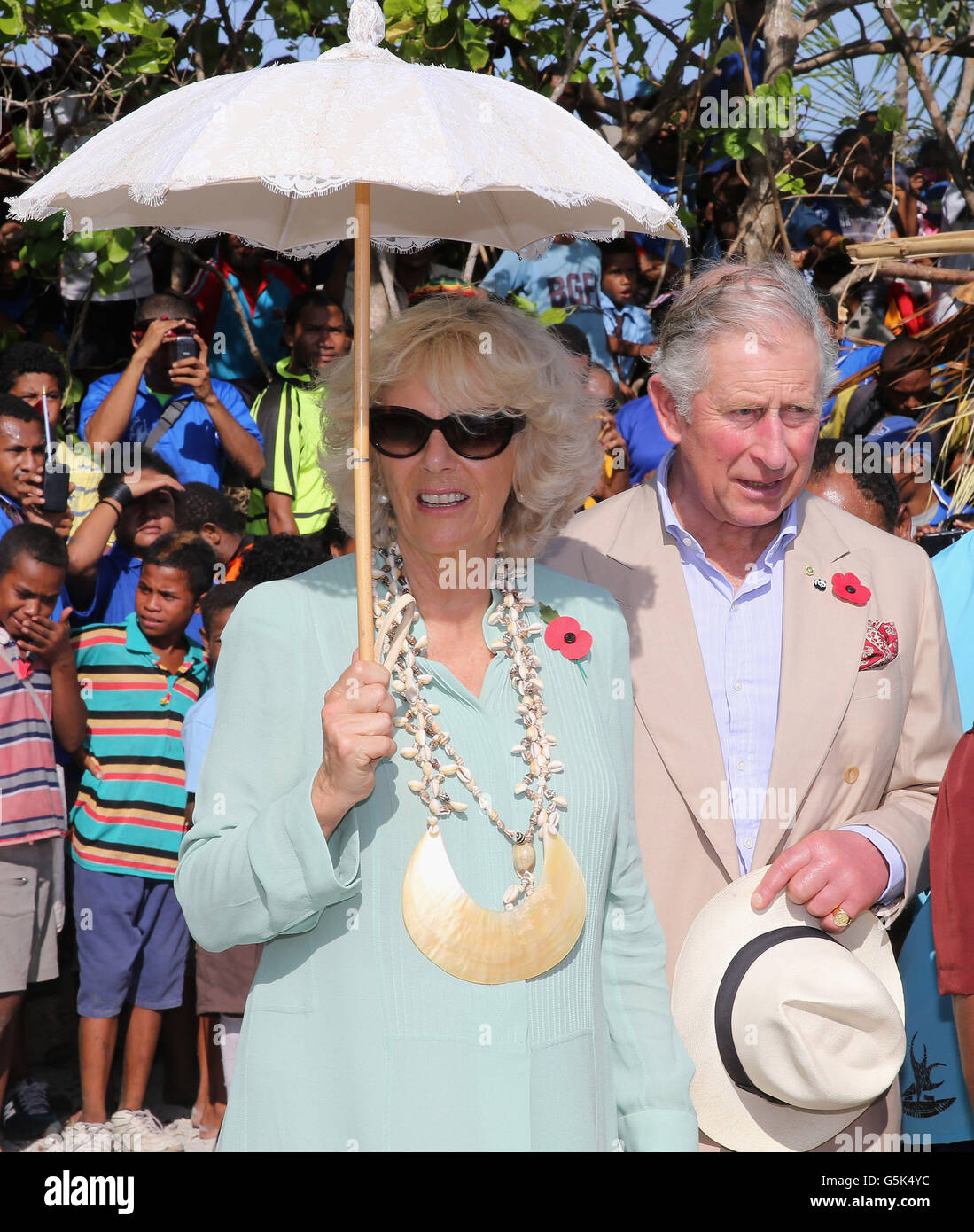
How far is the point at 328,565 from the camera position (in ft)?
7.87

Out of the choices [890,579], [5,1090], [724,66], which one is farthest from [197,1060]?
[724,66]

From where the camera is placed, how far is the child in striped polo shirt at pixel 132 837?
4.96m

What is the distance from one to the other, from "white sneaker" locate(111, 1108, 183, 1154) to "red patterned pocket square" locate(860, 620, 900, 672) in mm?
3075

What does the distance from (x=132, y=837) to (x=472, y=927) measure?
10.4 feet

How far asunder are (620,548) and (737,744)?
0.53m

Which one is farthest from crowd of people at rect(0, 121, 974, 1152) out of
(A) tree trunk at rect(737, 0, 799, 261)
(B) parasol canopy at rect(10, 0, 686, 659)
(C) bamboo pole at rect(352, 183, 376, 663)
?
(A) tree trunk at rect(737, 0, 799, 261)

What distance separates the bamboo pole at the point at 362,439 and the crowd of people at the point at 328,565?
0.40 feet

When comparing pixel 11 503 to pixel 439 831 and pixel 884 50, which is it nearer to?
pixel 439 831

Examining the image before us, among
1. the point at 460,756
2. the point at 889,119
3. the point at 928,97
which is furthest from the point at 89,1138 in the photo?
the point at 928,97

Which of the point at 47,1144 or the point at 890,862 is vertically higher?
the point at 890,862

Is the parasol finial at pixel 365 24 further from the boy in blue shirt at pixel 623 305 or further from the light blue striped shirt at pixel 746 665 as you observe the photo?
the boy in blue shirt at pixel 623 305

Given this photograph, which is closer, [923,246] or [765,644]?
[765,644]

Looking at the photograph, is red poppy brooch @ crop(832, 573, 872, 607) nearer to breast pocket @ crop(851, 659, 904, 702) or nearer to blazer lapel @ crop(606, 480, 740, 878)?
breast pocket @ crop(851, 659, 904, 702)

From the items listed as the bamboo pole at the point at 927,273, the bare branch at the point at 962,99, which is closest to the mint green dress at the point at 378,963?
the bamboo pole at the point at 927,273
